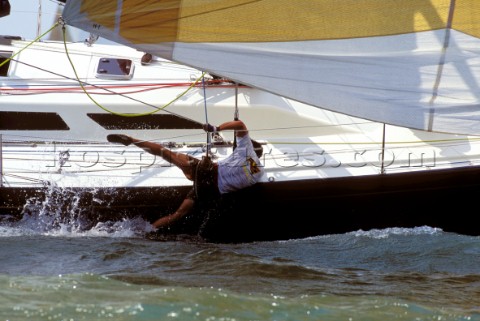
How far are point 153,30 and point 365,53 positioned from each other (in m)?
1.57

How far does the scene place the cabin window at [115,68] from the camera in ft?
34.4

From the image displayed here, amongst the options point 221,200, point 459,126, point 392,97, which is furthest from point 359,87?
point 221,200

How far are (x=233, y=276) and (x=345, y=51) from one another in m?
1.85

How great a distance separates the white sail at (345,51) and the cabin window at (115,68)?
11.3 feet

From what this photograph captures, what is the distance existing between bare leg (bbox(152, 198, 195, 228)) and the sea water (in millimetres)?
194

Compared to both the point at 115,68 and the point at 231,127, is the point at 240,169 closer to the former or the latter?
the point at 231,127

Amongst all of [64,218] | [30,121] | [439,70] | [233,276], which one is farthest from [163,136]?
[439,70]

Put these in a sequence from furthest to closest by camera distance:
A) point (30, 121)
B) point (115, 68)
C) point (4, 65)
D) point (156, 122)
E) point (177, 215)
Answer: point (4, 65) → point (115, 68) → point (30, 121) → point (156, 122) → point (177, 215)

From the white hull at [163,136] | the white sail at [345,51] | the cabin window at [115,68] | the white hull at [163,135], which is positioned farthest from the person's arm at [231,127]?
the cabin window at [115,68]

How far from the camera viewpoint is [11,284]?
21.3 feet

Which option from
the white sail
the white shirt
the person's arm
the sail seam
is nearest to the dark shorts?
the white shirt

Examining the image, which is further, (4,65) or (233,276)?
(4,65)

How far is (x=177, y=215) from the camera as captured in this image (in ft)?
28.7

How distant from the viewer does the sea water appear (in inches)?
232
